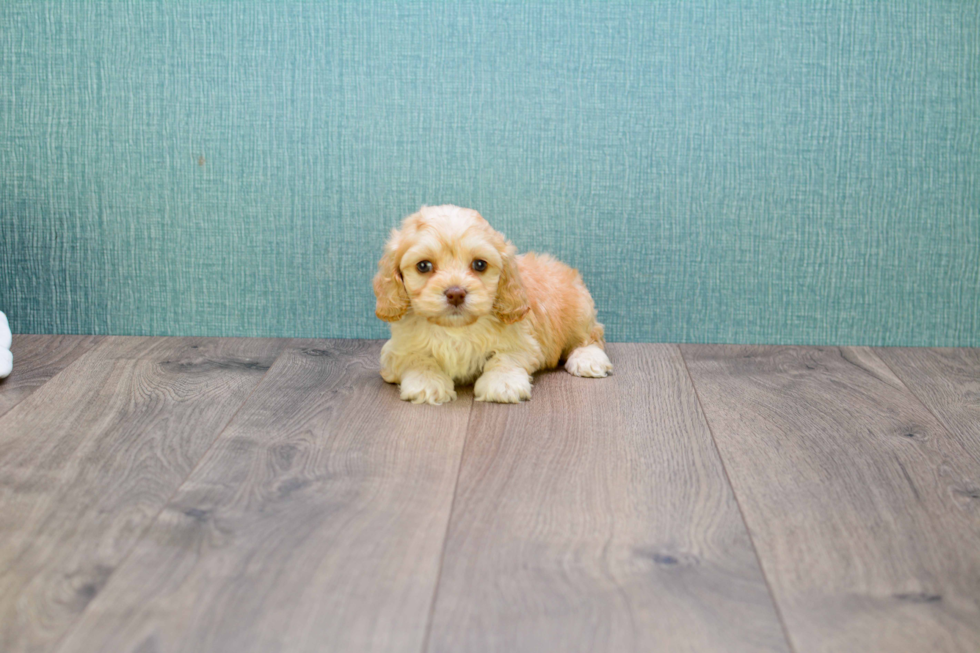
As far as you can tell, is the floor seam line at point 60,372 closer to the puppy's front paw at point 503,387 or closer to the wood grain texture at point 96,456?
the wood grain texture at point 96,456

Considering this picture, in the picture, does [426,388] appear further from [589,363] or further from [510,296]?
[589,363]

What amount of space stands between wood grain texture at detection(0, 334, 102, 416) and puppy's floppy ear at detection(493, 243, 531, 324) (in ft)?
3.61

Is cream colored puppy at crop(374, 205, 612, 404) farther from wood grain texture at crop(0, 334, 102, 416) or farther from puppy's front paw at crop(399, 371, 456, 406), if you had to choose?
wood grain texture at crop(0, 334, 102, 416)

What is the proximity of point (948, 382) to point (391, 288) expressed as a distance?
1.42 meters

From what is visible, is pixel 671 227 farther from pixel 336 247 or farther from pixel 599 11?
pixel 336 247

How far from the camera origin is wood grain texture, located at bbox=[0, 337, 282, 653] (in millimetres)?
1227

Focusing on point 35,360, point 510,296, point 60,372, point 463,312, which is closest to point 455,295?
point 463,312

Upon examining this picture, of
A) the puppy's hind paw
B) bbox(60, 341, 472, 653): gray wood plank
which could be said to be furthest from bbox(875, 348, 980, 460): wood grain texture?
bbox(60, 341, 472, 653): gray wood plank

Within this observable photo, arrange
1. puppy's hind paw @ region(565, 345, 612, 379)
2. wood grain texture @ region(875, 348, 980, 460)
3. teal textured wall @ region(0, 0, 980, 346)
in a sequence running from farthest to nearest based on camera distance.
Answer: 1. teal textured wall @ region(0, 0, 980, 346)
2. puppy's hind paw @ region(565, 345, 612, 379)
3. wood grain texture @ region(875, 348, 980, 460)

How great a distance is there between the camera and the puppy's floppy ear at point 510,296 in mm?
2037

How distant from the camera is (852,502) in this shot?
4.99 feet

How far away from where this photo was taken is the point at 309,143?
2504 mm

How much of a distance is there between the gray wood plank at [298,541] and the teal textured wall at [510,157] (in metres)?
0.76

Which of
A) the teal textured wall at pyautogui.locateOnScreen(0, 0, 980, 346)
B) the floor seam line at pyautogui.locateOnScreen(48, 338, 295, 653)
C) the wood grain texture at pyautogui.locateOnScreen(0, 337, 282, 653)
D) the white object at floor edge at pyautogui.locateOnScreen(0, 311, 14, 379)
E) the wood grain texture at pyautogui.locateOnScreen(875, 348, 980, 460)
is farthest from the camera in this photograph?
the teal textured wall at pyautogui.locateOnScreen(0, 0, 980, 346)
